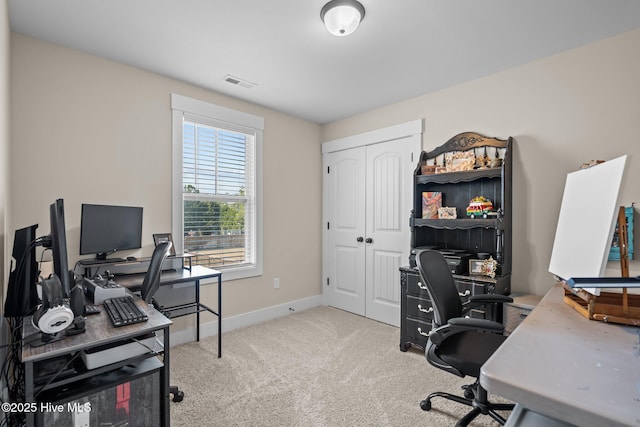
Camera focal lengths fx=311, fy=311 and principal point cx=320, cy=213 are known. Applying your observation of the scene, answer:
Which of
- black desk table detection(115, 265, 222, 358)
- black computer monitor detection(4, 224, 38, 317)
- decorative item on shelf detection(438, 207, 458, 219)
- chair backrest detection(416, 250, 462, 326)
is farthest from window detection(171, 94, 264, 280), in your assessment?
chair backrest detection(416, 250, 462, 326)

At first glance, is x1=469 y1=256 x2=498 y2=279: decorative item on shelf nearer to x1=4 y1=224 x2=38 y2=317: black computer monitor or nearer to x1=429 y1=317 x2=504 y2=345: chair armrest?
x1=429 y1=317 x2=504 y2=345: chair armrest

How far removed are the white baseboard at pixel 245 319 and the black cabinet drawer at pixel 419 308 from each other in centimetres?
164

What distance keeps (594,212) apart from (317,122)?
11.2ft

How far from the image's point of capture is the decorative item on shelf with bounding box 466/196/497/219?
2.73 metres

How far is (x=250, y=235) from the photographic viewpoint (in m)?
3.69

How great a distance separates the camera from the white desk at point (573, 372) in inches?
28.6

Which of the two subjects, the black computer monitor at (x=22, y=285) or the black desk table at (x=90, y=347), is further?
the black computer monitor at (x=22, y=285)

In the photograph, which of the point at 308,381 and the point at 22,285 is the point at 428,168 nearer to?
the point at 308,381

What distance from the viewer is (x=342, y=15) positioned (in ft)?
6.31

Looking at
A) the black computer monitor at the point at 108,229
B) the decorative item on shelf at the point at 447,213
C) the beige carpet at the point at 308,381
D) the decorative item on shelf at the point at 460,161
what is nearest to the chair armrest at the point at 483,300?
the beige carpet at the point at 308,381

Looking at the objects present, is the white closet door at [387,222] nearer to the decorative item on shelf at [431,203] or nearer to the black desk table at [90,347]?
the decorative item on shelf at [431,203]

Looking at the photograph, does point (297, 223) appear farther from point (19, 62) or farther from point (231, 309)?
point (19, 62)

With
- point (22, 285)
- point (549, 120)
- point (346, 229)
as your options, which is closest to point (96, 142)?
point (22, 285)

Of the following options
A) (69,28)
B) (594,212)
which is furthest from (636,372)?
(69,28)
